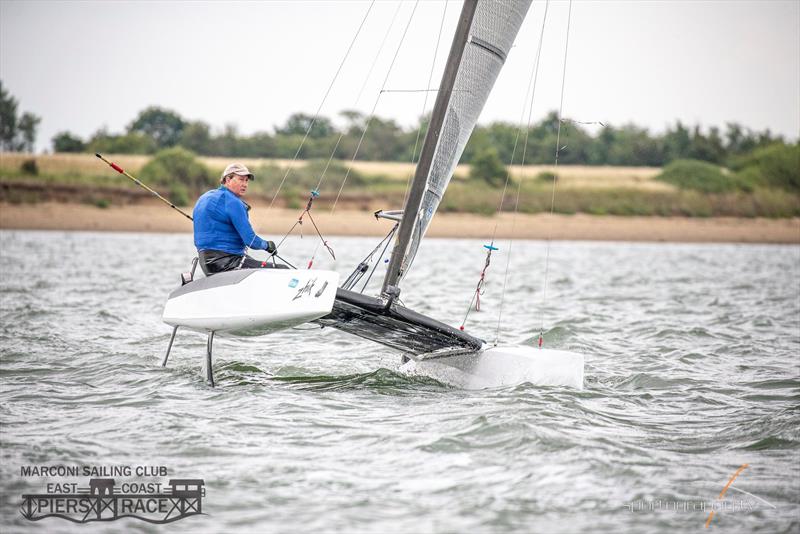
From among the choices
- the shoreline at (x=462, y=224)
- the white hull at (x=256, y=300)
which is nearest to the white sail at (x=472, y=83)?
the white hull at (x=256, y=300)

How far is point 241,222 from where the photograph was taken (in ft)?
23.2

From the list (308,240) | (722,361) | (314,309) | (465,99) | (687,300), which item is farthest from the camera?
(308,240)

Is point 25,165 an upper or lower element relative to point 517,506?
upper

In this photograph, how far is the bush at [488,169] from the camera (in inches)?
1613

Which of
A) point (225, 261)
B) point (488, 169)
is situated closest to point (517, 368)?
point (225, 261)

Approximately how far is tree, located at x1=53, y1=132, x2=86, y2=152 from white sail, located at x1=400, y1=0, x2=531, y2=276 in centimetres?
4440

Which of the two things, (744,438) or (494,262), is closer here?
(744,438)

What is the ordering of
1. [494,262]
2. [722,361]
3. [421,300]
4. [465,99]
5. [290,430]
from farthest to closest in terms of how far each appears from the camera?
[494,262] → [421,300] → [722,361] → [465,99] → [290,430]

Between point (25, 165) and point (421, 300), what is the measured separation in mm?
25174

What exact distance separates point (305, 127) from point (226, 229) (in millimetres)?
50905

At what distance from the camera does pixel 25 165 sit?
1359 inches

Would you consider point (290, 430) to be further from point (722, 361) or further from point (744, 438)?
point (722, 361)

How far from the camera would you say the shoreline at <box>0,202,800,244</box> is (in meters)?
30.5

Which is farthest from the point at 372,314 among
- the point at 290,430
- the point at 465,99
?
the point at 465,99
